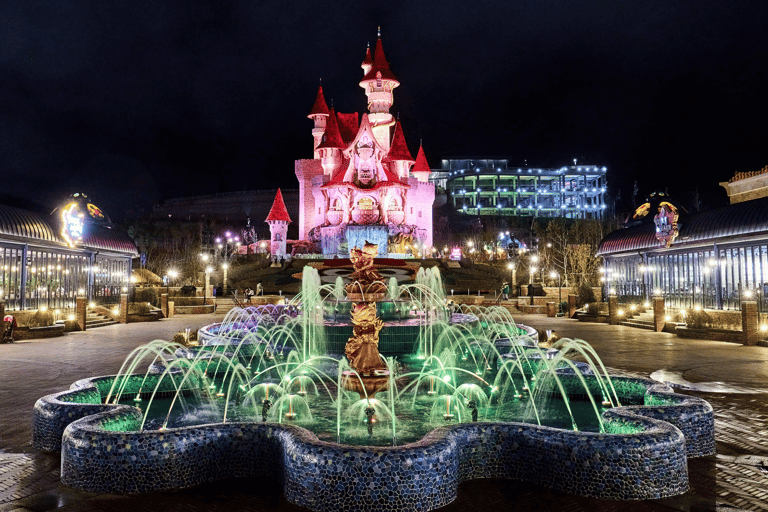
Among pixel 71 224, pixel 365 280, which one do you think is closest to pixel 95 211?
pixel 71 224

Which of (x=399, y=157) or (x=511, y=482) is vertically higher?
(x=399, y=157)

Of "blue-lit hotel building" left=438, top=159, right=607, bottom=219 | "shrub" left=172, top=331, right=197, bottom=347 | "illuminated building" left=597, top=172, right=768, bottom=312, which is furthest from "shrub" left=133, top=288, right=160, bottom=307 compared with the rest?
"blue-lit hotel building" left=438, top=159, right=607, bottom=219

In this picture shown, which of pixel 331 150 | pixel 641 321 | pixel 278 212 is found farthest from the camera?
pixel 278 212

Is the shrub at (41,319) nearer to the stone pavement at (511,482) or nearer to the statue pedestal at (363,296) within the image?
the stone pavement at (511,482)

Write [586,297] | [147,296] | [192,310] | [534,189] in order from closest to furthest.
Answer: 1. [192,310]
2. [147,296]
3. [586,297]
4. [534,189]

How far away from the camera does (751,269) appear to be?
24.1 metres

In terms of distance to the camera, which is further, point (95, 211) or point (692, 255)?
point (95, 211)

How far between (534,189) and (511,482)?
120 m

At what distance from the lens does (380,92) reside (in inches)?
2584

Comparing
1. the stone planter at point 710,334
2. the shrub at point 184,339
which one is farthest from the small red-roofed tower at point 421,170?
the shrub at point 184,339

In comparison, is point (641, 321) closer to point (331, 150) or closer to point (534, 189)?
point (331, 150)

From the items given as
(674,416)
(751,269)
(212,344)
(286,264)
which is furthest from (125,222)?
(674,416)

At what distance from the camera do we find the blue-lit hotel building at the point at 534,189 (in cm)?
11844

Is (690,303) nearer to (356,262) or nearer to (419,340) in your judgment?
(419,340)
